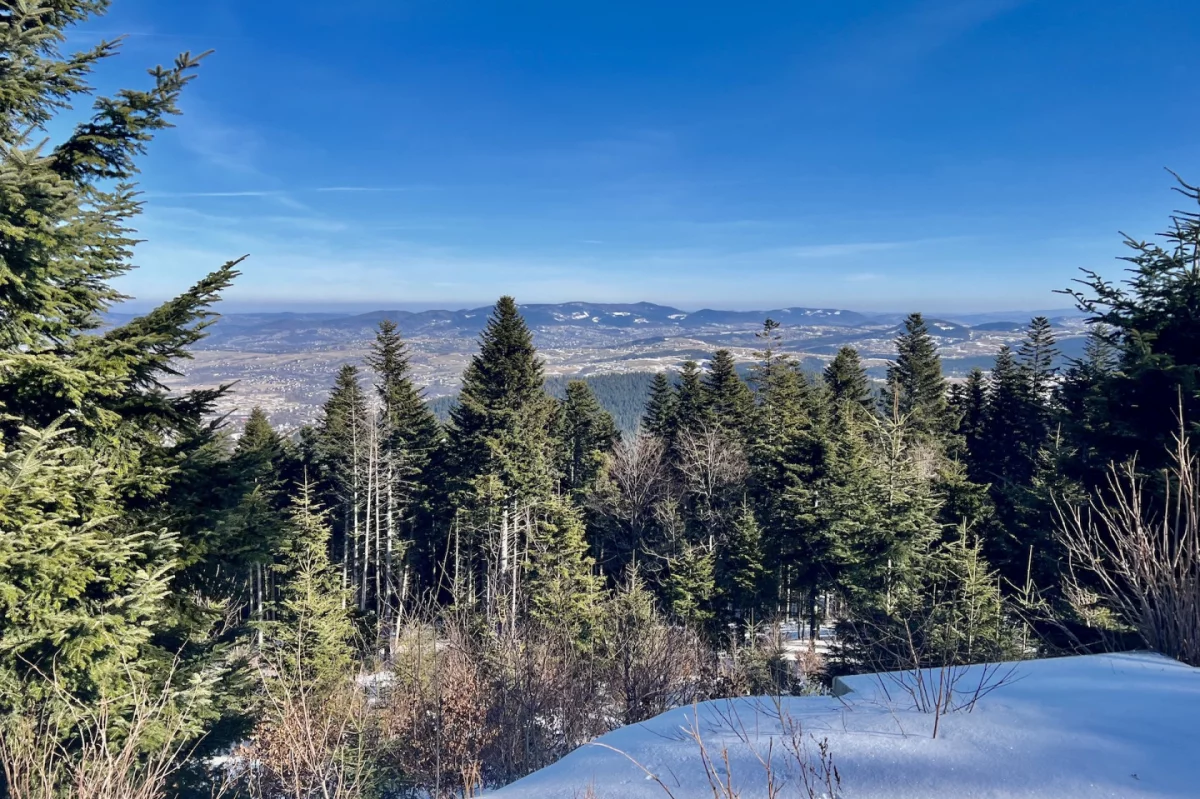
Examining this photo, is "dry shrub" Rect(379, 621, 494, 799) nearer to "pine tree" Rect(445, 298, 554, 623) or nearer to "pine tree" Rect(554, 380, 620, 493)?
"pine tree" Rect(445, 298, 554, 623)

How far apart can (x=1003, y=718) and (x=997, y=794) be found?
78 cm

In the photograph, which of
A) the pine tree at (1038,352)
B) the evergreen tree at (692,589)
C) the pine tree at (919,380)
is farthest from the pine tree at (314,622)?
the pine tree at (1038,352)

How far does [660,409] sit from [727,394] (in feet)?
14.0

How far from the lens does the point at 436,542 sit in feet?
86.6

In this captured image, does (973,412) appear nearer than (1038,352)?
No

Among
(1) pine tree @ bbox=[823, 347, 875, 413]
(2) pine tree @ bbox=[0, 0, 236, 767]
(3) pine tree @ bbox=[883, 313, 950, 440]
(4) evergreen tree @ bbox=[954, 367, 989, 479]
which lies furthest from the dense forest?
(1) pine tree @ bbox=[823, 347, 875, 413]

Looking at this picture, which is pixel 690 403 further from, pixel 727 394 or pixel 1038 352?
pixel 1038 352

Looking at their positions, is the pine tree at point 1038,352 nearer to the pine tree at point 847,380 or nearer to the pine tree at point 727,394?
the pine tree at point 847,380

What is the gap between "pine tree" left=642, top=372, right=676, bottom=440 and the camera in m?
30.1

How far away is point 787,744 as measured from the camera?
9.96 ft

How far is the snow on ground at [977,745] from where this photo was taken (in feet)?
7.62

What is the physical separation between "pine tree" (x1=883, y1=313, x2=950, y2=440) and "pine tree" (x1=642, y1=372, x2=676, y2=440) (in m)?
10.9

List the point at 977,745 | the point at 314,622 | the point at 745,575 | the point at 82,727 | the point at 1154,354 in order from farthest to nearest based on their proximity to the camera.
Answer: the point at 745,575, the point at 314,622, the point at 1154,354, the point at 82,727, the point at 977,745

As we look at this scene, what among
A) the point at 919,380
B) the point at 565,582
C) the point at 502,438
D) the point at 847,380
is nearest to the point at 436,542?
the point at 502,438
